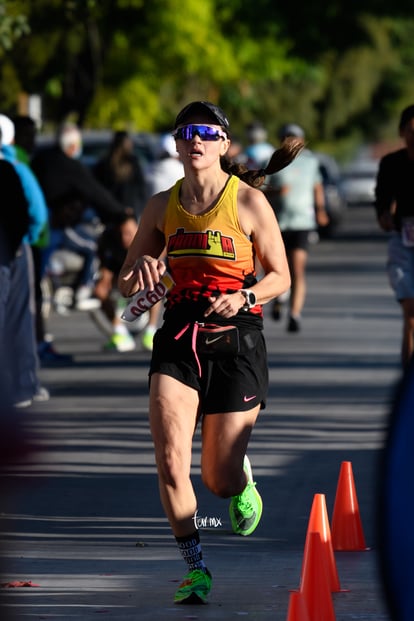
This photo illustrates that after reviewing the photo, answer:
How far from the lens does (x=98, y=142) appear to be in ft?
80.9

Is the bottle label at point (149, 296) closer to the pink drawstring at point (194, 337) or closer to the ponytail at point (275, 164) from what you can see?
the pink drawstring at point (194, 337)

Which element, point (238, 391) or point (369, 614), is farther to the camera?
point (238, 391)

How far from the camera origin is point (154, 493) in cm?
877

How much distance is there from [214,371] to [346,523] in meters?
1.17

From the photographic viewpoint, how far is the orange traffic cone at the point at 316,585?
5855 mm

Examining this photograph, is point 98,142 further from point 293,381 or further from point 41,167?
point 293,381

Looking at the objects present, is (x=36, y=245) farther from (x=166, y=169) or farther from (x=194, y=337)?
(x=194, y=337)

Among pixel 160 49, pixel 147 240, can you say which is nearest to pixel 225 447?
pixel 147 240

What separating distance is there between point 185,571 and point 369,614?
1.02 m

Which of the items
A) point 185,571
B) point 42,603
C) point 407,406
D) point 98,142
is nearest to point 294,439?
point 185,571

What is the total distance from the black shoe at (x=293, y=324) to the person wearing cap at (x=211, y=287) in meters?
10.4

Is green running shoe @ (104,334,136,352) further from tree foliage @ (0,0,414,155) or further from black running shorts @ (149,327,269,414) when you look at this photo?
black running shorts @ (149,327,269,414)

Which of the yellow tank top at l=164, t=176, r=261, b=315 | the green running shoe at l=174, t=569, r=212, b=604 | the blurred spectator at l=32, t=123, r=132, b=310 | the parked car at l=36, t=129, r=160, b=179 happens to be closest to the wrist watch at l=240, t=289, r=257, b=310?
the yellow tank top at l=164, t=176, r=261, b=315

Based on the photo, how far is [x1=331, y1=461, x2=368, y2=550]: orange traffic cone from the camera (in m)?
7.40
